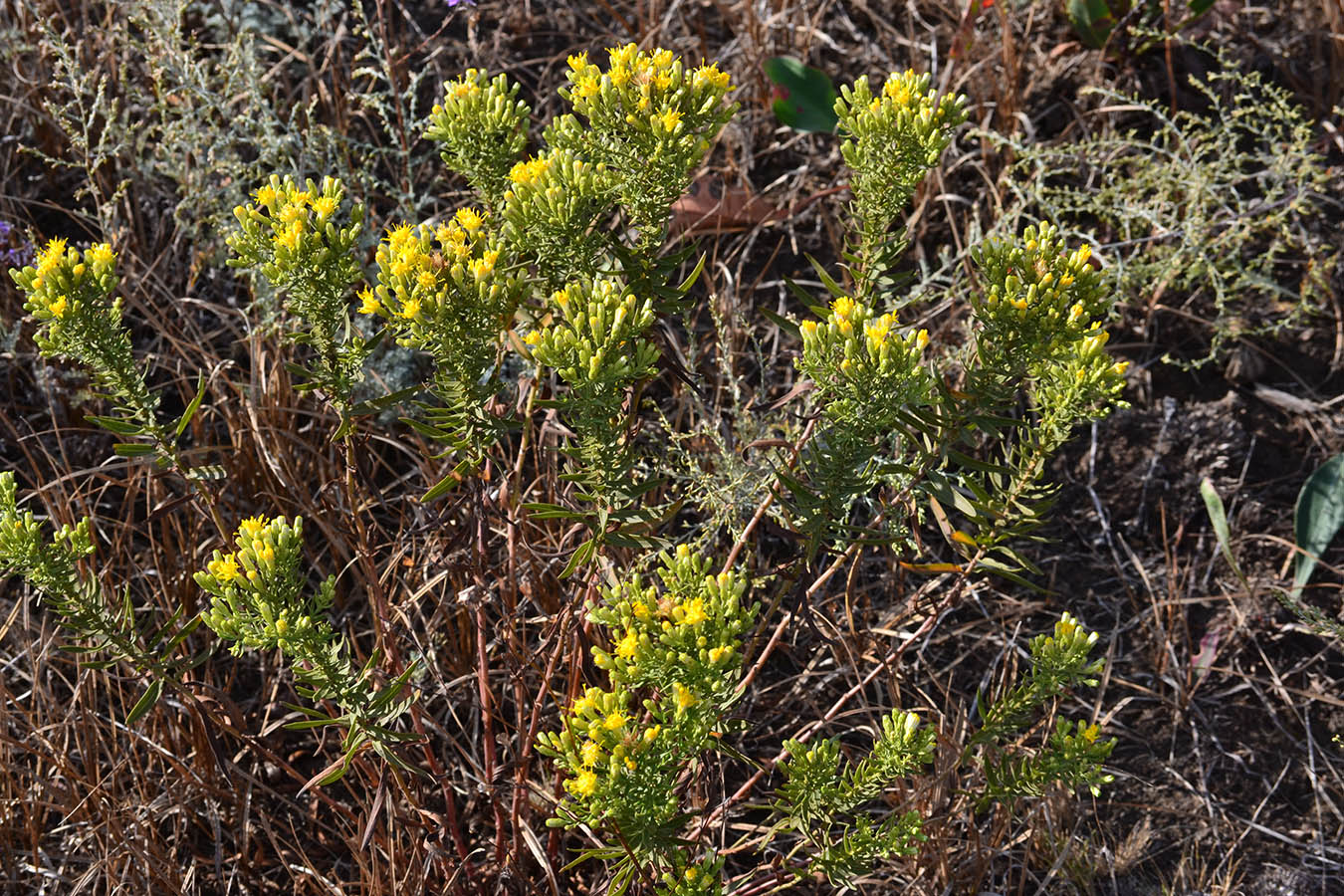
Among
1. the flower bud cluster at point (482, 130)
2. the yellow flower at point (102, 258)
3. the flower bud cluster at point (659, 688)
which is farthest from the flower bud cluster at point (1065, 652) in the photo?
the yellow flower at point (102, 258)

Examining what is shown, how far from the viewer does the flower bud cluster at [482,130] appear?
1.79 meters

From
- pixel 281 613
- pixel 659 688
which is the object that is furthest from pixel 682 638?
pixel 281 613

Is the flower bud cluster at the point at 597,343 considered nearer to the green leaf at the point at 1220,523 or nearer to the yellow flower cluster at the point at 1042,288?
the yellow flower cluster at the point at 1042,288

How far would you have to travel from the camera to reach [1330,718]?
278 cm

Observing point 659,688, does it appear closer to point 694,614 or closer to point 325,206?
point 694,614

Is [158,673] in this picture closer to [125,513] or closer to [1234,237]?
[125,513]

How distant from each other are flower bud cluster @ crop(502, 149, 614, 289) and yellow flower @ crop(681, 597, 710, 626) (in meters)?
0.54

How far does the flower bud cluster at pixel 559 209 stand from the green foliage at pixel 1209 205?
5.40 feet

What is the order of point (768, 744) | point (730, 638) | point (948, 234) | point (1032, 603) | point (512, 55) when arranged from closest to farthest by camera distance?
point (730, 638) < point (768, 744) < point (1032, 603) < point (948, 234) < point (512, 55)

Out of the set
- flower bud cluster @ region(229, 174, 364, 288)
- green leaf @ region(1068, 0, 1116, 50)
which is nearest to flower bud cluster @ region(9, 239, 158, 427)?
flower bud cluster @ region(229, 174, 364, 288)

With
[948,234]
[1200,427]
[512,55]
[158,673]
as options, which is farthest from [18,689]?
[1200,427]

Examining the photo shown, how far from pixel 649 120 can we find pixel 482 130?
282mm

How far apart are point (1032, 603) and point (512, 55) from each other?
224cm

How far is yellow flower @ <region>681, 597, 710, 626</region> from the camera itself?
1489 millimetres
